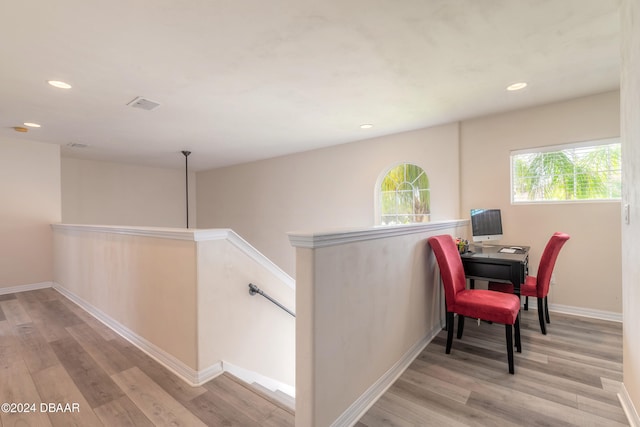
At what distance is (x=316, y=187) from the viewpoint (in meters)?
5.37

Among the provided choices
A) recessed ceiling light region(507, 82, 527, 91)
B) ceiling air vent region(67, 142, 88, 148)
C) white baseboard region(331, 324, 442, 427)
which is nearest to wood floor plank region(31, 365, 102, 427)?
white baseboard region(331, 324, 442, 427)

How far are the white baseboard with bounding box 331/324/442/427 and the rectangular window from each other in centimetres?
243

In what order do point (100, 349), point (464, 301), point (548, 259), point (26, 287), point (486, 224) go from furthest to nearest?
point (26, 287)
point (486, 224)
point (548, 259)
point (100, 349)
point (464, 301)

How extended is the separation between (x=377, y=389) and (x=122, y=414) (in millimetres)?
1494

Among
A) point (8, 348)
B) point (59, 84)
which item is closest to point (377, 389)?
point (8, 348)

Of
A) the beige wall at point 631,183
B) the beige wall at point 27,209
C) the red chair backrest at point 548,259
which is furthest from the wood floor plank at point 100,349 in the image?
the red chair backrest at point 548,259

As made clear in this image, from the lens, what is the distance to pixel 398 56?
223cm

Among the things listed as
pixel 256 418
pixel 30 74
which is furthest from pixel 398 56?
pixel 30 74

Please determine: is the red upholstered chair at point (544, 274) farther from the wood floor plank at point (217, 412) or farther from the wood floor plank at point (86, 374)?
the wood floor plank at point (86, 374)

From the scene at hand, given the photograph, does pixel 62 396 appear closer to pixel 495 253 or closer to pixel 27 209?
pixel 495 253

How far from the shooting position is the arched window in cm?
430

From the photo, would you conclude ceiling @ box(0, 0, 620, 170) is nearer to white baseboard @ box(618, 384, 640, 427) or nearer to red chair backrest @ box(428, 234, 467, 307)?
red chair backrest @ box(428, 234, 467, 307)

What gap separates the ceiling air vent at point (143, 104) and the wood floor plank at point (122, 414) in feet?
8.79

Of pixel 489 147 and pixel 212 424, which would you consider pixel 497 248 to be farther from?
pixel 212 424
